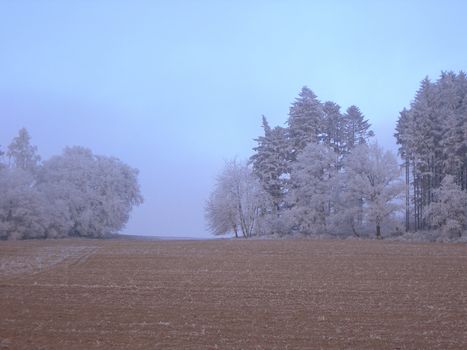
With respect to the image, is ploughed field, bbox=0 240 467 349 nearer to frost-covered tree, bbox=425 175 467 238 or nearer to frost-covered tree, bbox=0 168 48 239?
frost-covered tree, bbox=425 175 467 238

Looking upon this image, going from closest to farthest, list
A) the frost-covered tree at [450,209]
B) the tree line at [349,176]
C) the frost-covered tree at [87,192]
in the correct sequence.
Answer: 1. the frost-covered tree at [450,209]
2. the tree line at [349,176]
3. the frost-covered tree at [87,192]

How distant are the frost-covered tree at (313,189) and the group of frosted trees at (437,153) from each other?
8851 millimetres

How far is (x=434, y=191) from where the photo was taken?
171ft

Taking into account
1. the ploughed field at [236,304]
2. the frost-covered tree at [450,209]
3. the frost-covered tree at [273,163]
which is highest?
the frost-covered tree at [273,163]

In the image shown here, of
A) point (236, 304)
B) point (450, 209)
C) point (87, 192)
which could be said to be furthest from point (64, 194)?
point (236, 304)

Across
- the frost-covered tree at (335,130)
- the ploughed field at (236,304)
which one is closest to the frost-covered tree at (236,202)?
the frost-covered tree at (335,130)

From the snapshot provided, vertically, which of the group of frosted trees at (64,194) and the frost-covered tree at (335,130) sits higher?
the frost-covered tree at (335,130)

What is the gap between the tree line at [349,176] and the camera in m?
55.0

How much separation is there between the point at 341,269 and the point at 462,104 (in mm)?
39029

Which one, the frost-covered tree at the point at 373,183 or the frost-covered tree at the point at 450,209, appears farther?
the frost-covered tree at the point at 373,183

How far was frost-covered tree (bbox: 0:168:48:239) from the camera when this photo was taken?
186 feet

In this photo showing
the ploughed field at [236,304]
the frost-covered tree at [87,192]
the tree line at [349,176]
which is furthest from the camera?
the frost-covered tree at [87,192]

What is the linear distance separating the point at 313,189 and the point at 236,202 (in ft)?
36.8

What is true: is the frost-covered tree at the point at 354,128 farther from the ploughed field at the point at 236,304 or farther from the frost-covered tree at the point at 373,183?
the ploughed field at the point at 236,304
